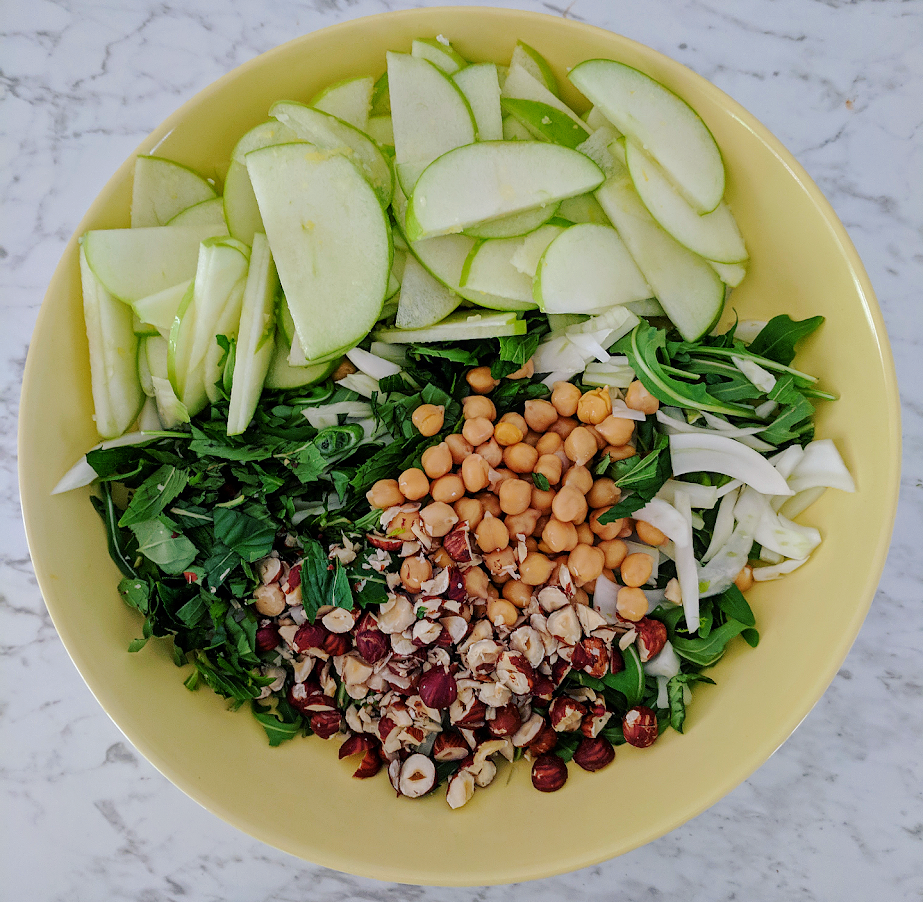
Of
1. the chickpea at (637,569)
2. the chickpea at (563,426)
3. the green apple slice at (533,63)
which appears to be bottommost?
the chickpea at (637,569)

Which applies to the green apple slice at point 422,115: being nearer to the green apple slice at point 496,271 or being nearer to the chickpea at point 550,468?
the green apple slice at point 496,271

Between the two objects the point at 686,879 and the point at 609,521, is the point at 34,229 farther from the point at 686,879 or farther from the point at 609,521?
the point at 686,879

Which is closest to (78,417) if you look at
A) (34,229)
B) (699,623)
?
(34,229)

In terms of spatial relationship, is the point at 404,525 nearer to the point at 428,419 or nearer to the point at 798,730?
the point at 428,419

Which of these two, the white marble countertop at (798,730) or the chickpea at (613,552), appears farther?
the white marble countertop at (798,730)

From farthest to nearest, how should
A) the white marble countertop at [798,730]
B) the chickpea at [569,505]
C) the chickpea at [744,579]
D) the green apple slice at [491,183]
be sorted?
1. the white marble countertop at [798,730]
2. the chickpea at [744,579]
3. the chickpea at [569,505]
4. the green apple slice at [491,183]

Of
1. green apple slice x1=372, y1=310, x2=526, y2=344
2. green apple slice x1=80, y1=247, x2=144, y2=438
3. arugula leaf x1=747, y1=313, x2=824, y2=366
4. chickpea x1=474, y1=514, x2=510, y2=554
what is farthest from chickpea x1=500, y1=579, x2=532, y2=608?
green apple slice x1=80, y1=247, x2=144, y2=438

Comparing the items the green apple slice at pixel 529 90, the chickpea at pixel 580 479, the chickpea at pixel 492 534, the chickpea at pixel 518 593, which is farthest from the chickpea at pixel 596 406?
the green apple slice at pixel 529 90

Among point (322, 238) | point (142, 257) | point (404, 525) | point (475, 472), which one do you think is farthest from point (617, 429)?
point (142, 257)
